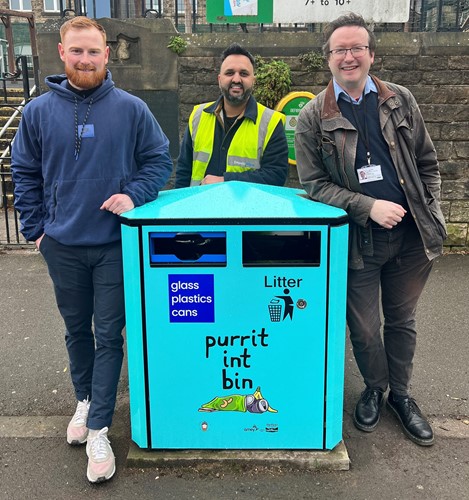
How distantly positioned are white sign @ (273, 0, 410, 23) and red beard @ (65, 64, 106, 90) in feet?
13.1

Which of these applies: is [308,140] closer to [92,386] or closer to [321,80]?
[92,386]

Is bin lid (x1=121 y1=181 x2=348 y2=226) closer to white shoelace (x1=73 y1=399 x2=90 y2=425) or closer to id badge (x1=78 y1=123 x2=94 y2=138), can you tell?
id badge (x1=78 y1=123 x2=94 y2=138)

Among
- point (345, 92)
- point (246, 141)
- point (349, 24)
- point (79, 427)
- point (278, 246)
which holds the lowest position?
point (79, 427)

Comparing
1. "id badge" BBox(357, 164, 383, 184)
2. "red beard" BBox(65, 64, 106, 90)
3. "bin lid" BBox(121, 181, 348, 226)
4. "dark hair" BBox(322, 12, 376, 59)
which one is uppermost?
"dark hair" BBox(322, 12, 376, 59)

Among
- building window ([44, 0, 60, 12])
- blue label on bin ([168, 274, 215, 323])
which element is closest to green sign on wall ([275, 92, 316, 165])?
blue label on bin ([168, 274, 215, 323])

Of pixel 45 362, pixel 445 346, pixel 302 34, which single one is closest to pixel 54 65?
pixel 302 34

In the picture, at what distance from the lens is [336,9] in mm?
5703

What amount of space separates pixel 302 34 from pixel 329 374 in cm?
447

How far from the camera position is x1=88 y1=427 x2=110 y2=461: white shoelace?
2471 millimetres

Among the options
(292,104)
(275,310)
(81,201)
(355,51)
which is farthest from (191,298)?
(292,104)

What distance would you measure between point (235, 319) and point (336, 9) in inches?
179

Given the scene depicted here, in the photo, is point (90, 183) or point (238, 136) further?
point (238, 136)

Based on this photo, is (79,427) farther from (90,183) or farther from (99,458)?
(90,183)

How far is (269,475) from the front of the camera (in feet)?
8.02
